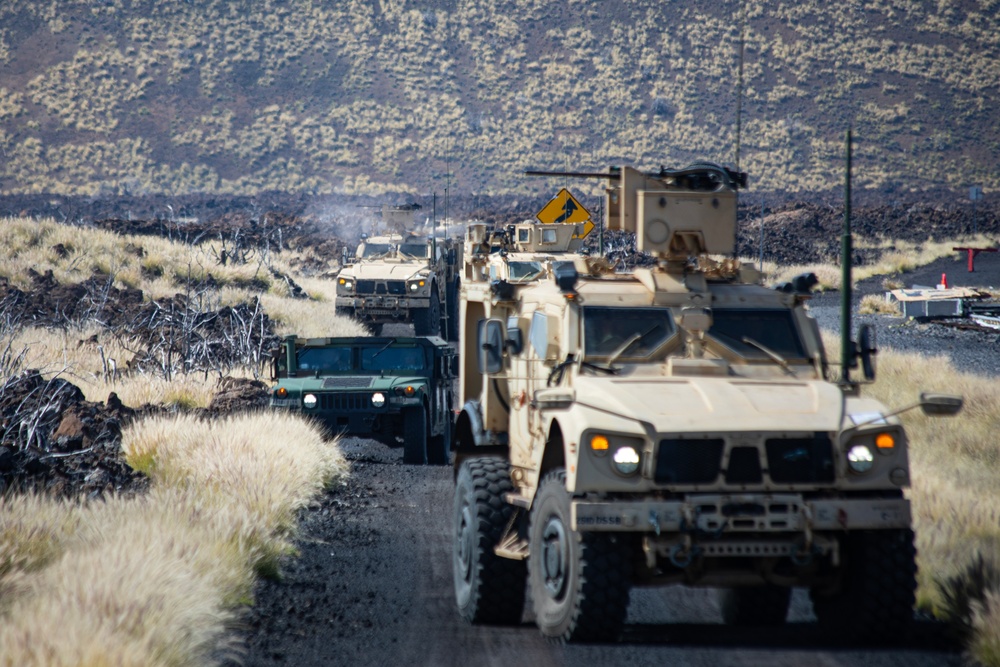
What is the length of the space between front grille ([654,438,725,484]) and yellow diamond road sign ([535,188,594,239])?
16.3m

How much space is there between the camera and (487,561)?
6.96 m

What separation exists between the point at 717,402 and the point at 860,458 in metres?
0.76

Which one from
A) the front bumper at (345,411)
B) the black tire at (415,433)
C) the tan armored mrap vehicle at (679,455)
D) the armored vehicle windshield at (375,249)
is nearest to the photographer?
the tan armored mrap vehicle at (679,455)

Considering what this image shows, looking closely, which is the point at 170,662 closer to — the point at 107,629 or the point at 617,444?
the point at 107,629

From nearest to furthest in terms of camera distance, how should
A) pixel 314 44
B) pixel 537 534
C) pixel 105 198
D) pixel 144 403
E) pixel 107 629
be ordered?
pixel 107 629, pixel 537 534, pixel 144 403, pixel 105 198, pixel 314 44

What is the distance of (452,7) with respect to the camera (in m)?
84.6

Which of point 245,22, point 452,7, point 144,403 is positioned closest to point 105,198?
point 245,22

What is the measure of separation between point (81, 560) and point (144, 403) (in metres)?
9.06

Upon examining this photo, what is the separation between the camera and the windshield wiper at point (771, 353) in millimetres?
7074

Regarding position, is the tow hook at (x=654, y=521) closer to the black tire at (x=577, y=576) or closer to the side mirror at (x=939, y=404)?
the black tire at (x=577, y=576)

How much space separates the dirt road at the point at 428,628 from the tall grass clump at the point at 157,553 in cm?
30

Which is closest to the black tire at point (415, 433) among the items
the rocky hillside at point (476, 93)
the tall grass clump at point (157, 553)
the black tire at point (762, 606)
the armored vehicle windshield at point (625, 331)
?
the tall grass clump at point (157, 553)

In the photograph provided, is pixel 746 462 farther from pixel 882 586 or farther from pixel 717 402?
pixel 882 586

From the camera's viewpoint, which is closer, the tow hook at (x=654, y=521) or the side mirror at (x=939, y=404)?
the tow hook at (x=654, y=521)
